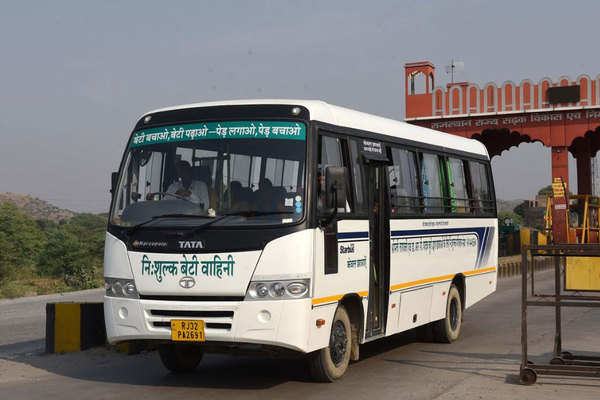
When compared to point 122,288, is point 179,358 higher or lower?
lower

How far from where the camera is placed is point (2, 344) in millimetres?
13602

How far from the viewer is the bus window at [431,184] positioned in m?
12.4

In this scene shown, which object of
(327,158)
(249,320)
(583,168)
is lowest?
(249,320)

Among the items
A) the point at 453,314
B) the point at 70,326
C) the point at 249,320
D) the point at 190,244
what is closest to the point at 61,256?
the point at 70,326

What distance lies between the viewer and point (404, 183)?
11562mm

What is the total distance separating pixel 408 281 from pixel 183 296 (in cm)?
379

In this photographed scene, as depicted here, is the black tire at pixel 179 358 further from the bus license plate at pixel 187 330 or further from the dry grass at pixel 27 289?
the dry grass at pixel 27 289

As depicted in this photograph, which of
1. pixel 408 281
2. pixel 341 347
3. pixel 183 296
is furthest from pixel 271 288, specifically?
pixel 408 281

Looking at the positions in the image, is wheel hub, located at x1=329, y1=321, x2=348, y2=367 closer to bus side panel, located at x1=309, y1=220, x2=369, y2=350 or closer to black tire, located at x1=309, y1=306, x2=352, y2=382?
black tire, located at x1=309, y1=306, x2=352, y2=382

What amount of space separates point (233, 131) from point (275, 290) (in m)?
1.76

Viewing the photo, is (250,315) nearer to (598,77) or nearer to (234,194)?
(234,194)

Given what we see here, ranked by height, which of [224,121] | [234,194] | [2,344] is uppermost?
[224,121]

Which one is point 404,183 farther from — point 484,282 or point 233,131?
point 484,282

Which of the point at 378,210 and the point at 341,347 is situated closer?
the point at 341,347
